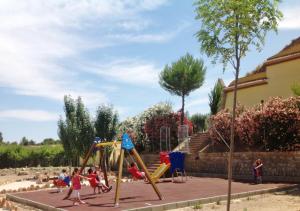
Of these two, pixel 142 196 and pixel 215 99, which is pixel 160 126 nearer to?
pixel 215 99

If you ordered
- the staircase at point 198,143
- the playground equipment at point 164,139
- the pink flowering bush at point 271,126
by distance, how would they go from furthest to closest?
the playground equipment at point 164,139, the staircase at point 198,143, the pink flowering bush at point 271,126

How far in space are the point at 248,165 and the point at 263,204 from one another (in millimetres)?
8142

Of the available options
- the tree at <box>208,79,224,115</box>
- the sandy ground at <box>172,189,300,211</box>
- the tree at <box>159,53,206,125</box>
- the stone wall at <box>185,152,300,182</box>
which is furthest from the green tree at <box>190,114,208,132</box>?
the sandy ground at <box>172,189,300,211</box>

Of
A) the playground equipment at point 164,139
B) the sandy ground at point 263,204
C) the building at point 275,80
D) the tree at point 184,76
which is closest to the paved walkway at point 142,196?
the sandy ground at point 263,204

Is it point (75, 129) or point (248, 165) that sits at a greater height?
point (75, 129)

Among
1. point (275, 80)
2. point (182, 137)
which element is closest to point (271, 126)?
point (275, 80)

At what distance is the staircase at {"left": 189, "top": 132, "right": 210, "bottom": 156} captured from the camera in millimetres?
27634

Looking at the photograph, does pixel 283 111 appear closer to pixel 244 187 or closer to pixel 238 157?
pixel 238 157

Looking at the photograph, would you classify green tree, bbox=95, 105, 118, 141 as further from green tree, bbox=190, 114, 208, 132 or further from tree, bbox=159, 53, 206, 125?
green tree, bbox=190, 114, 208, 132

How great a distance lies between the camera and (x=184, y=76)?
1325 inches

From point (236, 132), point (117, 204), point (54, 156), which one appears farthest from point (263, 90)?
point (54, 156)

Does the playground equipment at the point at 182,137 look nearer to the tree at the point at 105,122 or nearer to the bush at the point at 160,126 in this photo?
the bush at the point at 160,126

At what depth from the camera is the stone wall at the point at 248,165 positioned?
19.6 m

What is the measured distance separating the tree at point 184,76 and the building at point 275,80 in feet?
13.9
